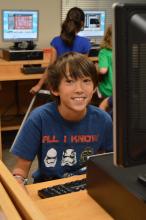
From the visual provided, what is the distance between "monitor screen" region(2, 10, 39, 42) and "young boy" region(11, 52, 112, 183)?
2565 millimetres

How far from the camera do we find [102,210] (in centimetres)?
95

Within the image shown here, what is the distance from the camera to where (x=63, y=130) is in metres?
1.45

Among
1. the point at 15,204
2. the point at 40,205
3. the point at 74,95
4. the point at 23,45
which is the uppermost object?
the point at 23,45

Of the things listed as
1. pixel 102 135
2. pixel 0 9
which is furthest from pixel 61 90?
pixel 0 9

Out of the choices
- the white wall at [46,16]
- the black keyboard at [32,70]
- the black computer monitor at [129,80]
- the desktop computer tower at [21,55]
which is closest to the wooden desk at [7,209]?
the black computer monitor at [129,80]

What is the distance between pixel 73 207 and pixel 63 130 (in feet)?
1.70

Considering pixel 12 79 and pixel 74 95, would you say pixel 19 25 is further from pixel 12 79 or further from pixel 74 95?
pixel 74 95

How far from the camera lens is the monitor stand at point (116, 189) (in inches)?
31.6

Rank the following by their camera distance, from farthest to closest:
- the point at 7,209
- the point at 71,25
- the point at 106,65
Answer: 1. the point at 71,25
2. the point at 106,65
3. the point at 7,209

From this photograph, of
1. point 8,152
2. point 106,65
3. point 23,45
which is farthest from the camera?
point 23,45

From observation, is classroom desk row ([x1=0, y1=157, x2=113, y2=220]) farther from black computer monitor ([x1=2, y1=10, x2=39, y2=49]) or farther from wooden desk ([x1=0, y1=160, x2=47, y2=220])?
black computer monitor ([x1=2, y1=10, x2=39, y2=49])

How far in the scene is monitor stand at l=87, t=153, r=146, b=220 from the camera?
0.80 m

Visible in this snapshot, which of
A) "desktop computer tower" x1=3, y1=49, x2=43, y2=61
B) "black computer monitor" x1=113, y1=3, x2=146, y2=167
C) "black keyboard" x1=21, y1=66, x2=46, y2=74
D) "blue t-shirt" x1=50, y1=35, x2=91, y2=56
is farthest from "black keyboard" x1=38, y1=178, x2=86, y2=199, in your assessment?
"desktop computer tower" x1=3, y1=49, x2=43, y2=61

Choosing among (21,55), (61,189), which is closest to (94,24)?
(21,55)
